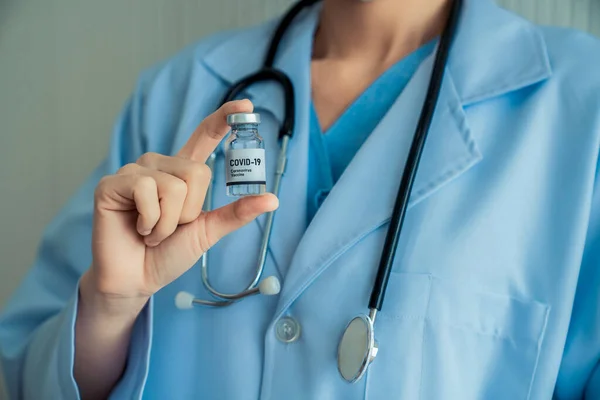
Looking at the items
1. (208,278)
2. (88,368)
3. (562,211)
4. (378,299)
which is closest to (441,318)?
(378,299)

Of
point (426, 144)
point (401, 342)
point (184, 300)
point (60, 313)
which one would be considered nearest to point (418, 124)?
point (426, 144)

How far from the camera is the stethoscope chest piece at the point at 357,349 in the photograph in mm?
699

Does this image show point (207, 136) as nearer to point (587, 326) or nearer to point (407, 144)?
point (407, 144)

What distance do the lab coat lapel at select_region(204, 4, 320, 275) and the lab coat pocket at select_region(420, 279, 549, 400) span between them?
0.21 metres

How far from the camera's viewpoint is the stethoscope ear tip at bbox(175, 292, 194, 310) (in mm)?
827

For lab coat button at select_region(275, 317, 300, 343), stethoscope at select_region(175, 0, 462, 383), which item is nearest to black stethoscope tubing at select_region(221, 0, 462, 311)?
stethoscope at select_region(175, 0, 462, 383)

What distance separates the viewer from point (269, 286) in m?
0.78

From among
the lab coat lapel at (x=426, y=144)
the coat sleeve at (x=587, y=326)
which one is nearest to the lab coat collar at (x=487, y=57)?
the lab coat lapel at (x=426, y=144)

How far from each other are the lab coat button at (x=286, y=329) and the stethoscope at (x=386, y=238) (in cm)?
4

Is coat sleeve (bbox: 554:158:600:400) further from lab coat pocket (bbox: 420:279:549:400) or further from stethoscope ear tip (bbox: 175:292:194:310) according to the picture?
stethoscope ear tip (bbox: 175:292:194:310)

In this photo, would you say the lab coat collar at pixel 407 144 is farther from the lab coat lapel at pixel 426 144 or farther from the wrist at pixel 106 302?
the wrist at pixel 106 302

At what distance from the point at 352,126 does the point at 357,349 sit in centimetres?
34

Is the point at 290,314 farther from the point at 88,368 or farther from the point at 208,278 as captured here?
the point at 88,368

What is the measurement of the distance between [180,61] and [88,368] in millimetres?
521
